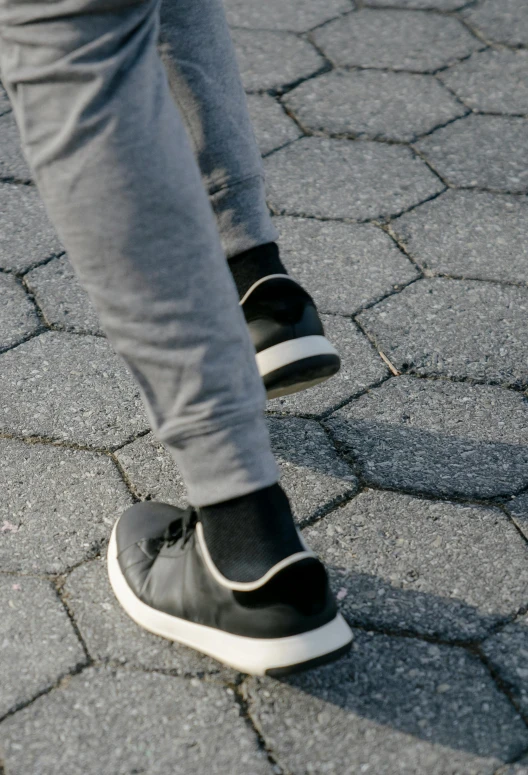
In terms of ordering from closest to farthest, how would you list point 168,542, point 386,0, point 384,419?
1. point 168,542
2. point 384,419
3. point 386,0

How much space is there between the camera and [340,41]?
2.74 metres

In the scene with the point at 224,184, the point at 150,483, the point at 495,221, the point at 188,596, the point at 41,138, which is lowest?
the point at 495,221

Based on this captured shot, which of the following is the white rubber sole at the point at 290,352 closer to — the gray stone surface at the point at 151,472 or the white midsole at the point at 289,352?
the white midsole at the point at 289,352

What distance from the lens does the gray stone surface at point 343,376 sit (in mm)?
1588

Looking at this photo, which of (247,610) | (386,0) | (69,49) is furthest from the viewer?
(386,0)

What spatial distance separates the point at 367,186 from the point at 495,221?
29 centimetres

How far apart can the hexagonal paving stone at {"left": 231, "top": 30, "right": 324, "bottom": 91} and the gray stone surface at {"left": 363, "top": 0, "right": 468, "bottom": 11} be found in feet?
1.22

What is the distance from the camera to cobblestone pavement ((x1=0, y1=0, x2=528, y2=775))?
1.09 meters

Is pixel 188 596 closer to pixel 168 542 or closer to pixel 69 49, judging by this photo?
pixel 168 542

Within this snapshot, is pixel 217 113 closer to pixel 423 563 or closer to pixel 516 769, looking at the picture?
pixel 423 563

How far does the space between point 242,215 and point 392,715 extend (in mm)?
657

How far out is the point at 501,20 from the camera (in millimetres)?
2908

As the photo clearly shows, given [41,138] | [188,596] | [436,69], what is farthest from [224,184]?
[436,69]

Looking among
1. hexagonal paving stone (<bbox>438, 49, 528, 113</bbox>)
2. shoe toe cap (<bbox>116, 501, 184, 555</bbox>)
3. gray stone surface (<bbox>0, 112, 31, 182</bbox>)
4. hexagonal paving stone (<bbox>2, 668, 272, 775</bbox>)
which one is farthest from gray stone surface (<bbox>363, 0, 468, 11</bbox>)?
hexagonal paving stone (<bbox>2, 668, 272, 775</bbox>)
